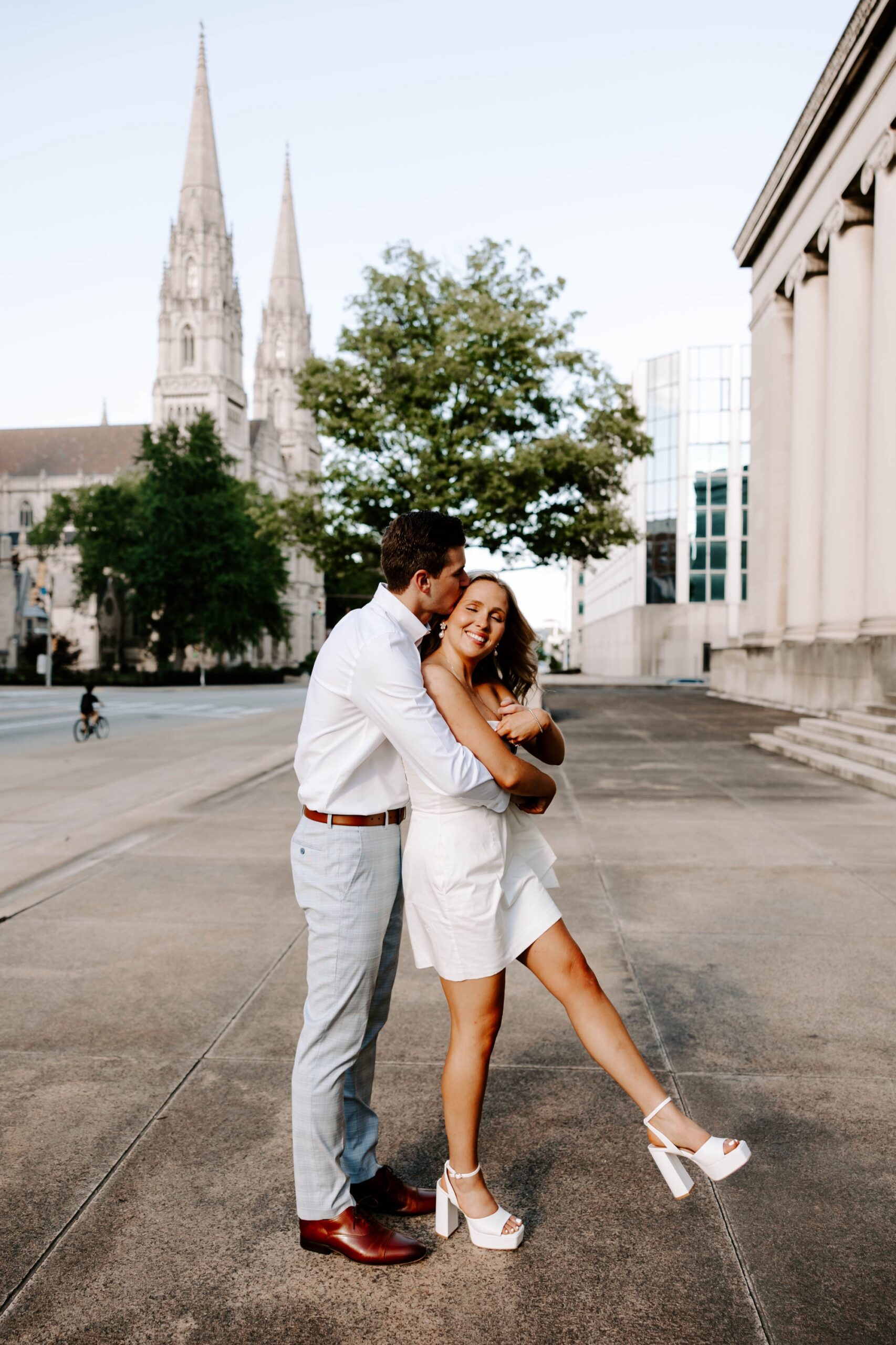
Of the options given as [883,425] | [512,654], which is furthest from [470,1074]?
[883,425]

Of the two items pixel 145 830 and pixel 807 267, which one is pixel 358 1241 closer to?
pixel 145 830

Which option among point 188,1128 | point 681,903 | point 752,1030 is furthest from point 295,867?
point 681,903

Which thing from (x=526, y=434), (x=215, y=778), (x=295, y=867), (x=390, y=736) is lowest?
(x=215, y=778)

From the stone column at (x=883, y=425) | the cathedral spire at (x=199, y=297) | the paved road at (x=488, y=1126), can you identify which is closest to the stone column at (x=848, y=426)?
the stone column at (x=883, y=425)

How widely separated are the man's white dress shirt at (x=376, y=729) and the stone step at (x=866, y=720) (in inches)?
521

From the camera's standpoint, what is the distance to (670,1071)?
4211mm

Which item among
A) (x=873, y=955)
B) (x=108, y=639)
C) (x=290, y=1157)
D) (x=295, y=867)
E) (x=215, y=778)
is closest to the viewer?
(x=295, y=867)

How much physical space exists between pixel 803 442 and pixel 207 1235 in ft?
86.8

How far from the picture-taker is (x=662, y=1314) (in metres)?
2.65

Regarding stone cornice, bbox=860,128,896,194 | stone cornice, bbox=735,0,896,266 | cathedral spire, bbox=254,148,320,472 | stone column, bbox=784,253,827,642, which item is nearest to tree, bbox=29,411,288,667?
stone cornice, bbox=735,0,896,266

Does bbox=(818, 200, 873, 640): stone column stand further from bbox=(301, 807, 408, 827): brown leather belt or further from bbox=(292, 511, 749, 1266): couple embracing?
bbox=(301, 807, 408, 827): brown leather belt

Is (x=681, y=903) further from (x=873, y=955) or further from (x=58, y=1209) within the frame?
(x=58, y=1209)

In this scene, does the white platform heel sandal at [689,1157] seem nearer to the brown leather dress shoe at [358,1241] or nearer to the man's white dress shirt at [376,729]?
the brown leather dress shoe at [358,1241]

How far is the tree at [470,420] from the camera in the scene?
75.2 ft
